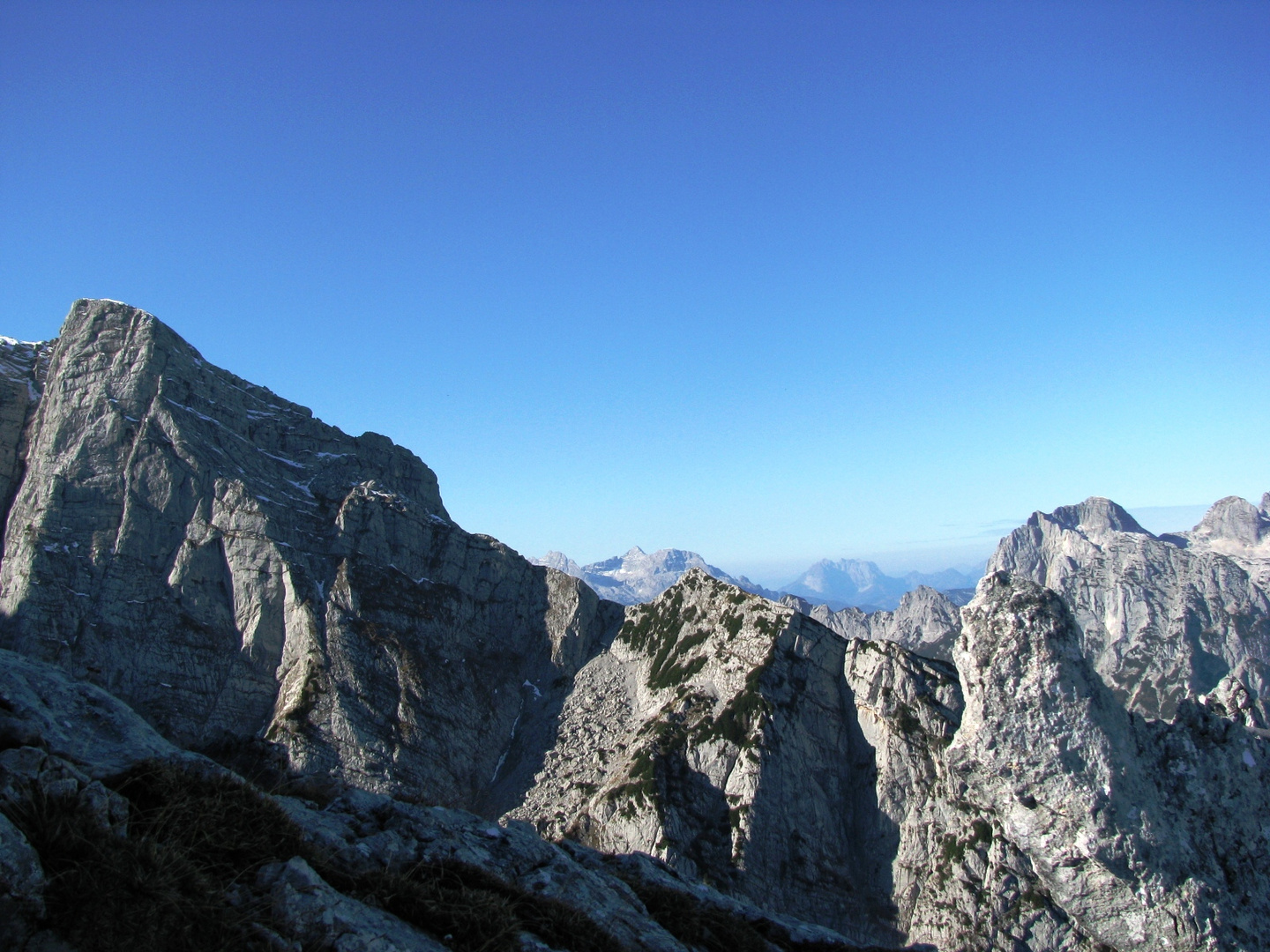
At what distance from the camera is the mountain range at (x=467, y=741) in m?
10.9

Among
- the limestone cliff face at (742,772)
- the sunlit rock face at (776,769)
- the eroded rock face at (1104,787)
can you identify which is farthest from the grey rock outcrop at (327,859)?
the sunlit rock face at (776,769)

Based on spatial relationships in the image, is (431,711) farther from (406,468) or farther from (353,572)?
(406,468)

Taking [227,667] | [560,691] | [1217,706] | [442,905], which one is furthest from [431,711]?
[442,905]

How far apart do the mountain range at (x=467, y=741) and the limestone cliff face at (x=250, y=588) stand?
1.47 feet

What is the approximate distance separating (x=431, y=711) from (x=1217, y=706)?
78.0 meters

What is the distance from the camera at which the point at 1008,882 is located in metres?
56.3

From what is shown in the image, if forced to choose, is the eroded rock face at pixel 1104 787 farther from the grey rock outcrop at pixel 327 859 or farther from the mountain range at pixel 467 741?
the grey rock outcrop at pixel 327 859

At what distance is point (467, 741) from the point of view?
90125 mm

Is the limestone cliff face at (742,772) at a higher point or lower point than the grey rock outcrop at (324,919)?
lower

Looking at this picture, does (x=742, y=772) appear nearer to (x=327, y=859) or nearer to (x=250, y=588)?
(x=250, y=588)

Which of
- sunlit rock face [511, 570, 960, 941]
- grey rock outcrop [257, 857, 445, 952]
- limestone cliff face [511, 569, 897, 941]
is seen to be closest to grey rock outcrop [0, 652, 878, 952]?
grey rock outcrop [257, 857, 445, 952]

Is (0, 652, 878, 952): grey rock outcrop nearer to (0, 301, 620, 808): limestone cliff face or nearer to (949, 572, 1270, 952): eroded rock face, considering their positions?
(949, 572, 1270, 952): eroded rock face

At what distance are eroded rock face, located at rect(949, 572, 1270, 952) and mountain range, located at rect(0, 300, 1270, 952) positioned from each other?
0.19 meters

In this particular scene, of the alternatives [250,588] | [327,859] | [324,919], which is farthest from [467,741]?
[324,919]
